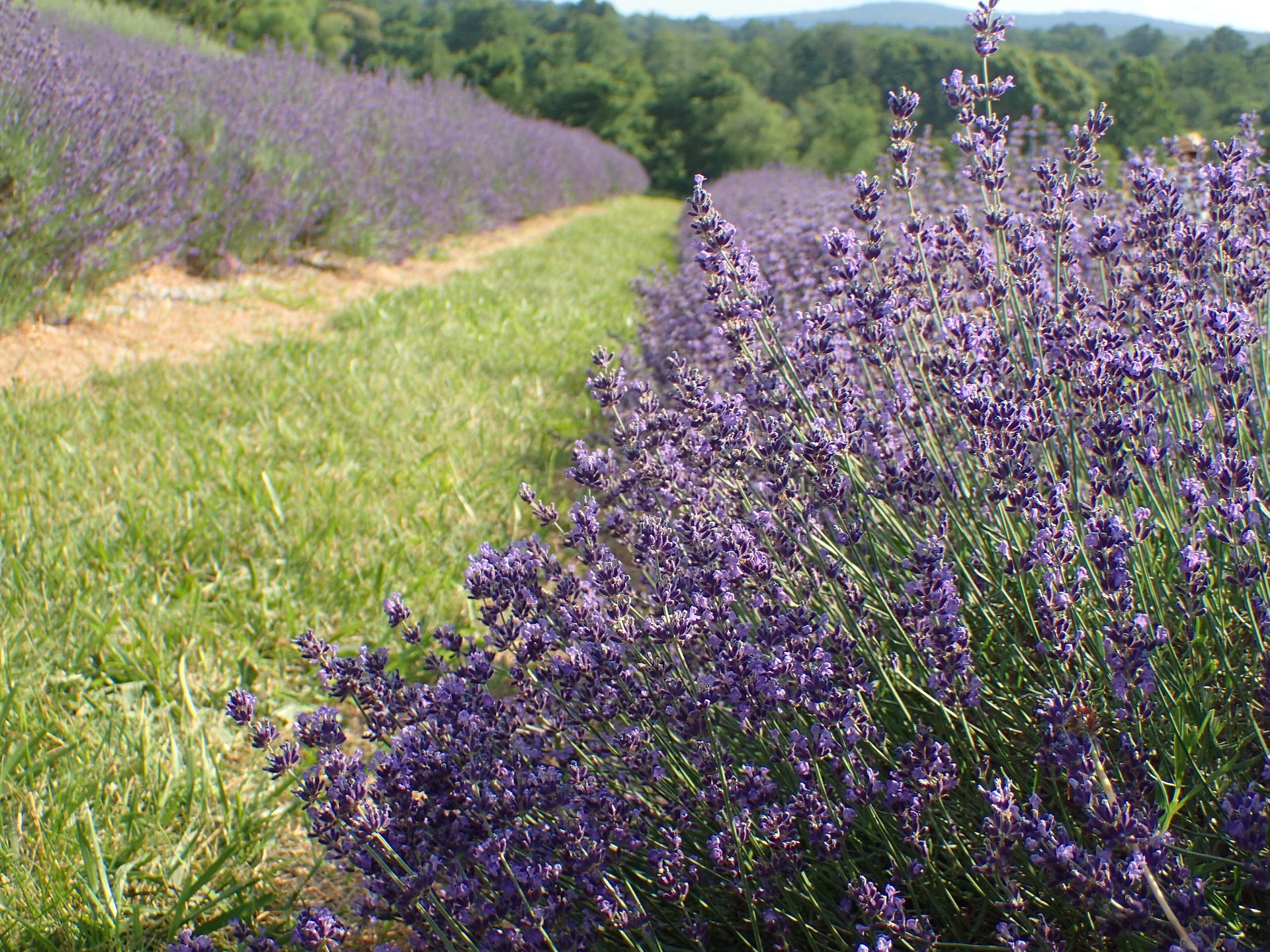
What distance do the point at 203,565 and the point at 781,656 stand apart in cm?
204

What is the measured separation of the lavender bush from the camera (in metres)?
1.08

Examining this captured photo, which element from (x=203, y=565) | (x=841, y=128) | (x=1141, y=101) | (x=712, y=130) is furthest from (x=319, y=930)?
(x=712, y=130)

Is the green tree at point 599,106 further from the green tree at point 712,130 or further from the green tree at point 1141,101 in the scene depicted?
the green tree at point 1141,101

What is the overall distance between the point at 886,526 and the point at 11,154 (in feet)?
15.0

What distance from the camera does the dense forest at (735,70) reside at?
80.1ft

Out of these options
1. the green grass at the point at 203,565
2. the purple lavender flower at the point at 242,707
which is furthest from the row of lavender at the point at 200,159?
the purple lavender flower at the point at 242,707

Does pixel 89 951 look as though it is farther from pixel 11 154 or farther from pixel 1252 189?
pixel 11 154

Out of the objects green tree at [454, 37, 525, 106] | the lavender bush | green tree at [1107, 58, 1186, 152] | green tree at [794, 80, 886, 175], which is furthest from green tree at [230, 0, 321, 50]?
the lavender bush

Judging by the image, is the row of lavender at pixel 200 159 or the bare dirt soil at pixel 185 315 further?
the row of lavender at pixel 200 159

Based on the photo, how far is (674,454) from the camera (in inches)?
67.8

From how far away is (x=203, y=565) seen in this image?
2.68 m

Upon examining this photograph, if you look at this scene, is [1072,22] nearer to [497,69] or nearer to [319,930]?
[497,69]

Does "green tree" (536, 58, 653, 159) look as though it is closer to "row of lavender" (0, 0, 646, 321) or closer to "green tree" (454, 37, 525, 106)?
"green tree" (454, 37, 525, 106)

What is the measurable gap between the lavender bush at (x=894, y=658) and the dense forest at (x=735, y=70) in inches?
567
